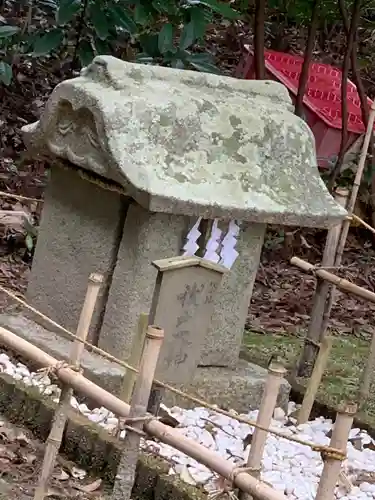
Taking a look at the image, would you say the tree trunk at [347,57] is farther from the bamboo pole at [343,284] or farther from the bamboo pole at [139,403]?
the bamboo pole at [139,403]

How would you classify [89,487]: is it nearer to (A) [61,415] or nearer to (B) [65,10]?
(A) [61,415]

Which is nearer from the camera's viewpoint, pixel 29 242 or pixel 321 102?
pixel 29 242

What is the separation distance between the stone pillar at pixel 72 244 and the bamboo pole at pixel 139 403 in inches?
53.3

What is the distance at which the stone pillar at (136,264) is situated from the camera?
13.3ft

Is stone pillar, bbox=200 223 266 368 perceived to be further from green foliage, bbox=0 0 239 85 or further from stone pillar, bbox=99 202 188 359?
green foliage, bbox=0 0 239 85

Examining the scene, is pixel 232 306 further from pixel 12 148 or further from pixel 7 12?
pixel 7 12

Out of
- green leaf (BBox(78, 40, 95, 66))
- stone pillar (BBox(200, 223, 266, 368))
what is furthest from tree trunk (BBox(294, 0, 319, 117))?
stone pillar (BBox(200, 223, 266, 368))

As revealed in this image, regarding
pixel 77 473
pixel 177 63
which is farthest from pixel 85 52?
pixel 77 473

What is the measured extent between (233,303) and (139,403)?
1535mm

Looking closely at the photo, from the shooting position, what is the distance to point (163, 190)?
3.83 metres

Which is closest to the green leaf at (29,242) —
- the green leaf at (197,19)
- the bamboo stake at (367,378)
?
the green leaf at (197,19)

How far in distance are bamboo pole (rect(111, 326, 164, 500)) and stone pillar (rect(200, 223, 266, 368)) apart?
4.58 feet

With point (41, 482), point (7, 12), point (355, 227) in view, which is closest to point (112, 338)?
point (41, 482)

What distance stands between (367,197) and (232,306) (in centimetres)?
383
